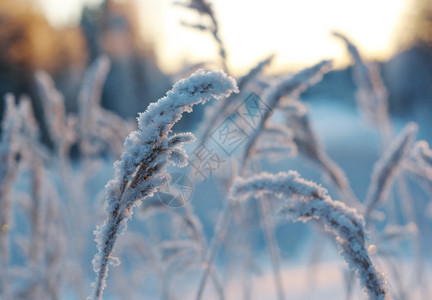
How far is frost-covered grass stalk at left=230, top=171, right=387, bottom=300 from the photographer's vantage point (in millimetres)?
543

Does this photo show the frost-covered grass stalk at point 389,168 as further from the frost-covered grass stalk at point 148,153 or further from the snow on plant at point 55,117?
the snow on plant at point 55,117

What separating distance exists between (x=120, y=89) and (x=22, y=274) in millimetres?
11165

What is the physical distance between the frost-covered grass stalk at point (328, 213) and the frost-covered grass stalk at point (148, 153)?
148 mm

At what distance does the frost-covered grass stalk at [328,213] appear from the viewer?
0.54 meters

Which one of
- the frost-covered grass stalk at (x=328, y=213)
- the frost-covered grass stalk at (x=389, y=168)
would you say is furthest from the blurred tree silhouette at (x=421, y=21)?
the frost-covered grass stalk at (x=328, y=213)

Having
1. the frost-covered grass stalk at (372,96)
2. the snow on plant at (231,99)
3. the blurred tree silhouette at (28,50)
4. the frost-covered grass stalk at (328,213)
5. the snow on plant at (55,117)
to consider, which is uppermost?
the blurred tree silhouette at (28,50)

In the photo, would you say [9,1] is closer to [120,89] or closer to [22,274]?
[120,89]

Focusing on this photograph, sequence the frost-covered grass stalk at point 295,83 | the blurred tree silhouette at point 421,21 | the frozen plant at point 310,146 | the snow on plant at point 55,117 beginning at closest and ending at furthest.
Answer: the frost-covered grass stalk at point 295,83
the frozen plant at point 310,146
the snow on plant at point 55,117
the blurred tree silhouette at point 421,21

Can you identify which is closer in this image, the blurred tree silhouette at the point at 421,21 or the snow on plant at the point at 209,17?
the snow on plant at the point at 209,17

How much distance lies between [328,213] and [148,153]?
25cm

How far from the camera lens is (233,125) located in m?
1.32

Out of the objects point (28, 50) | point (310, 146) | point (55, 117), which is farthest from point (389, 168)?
point (28, 50)

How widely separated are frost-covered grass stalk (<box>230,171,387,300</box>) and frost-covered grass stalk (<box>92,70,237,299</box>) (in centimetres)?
15

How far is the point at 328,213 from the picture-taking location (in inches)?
22.2
